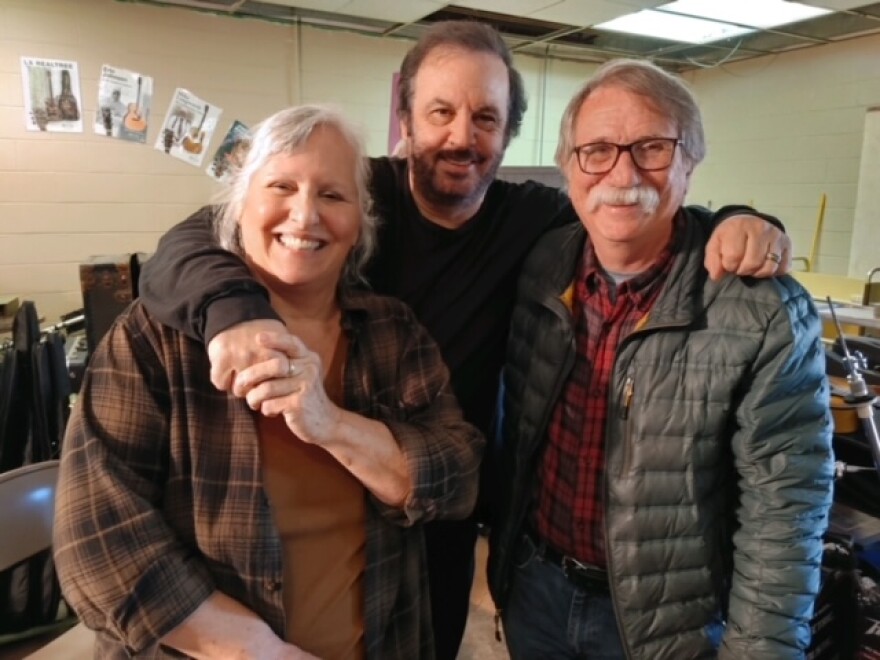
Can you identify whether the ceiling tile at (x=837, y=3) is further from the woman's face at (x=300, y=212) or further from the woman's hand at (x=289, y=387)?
the woman's hand at (x=289, y=387)

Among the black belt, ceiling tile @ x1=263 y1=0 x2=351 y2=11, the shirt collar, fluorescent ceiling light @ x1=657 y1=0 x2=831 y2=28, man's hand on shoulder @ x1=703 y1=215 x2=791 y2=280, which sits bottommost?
the black belt

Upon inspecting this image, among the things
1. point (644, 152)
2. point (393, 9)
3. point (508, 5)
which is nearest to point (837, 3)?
point (508, 5)

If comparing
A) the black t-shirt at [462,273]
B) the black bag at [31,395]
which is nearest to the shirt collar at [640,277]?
the black t-shirt at [462,273]

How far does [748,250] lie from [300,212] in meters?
0.78

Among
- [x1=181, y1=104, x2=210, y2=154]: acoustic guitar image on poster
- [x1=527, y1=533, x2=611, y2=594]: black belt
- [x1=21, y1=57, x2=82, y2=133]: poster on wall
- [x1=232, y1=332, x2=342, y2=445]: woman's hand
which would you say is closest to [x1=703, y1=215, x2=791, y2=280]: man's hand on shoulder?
[x1=527, y1=533, x2=611, y2=594]: black belt

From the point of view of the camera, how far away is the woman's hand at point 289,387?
3.08 feet

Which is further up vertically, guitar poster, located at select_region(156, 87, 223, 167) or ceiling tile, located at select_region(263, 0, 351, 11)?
ceiling tile, located at select_region(263, 0, 351, 11)

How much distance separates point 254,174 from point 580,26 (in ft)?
14.2

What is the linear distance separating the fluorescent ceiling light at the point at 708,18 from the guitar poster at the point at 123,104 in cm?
319

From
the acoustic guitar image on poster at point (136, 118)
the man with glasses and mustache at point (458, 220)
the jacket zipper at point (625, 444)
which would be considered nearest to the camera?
the jacket zipper at point (625, 444)

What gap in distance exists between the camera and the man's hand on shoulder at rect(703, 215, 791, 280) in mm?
1163

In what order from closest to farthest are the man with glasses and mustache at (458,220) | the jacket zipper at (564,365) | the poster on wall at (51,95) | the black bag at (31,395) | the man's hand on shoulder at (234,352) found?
the man's hand on shoulder at (234,352)
the jacket zipper at (564,365)
the man with glasses and mustache at (458,220)
the black bag at (31,395)
the poster on wall at (51,95)

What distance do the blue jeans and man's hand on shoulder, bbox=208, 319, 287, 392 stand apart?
0.79 meters

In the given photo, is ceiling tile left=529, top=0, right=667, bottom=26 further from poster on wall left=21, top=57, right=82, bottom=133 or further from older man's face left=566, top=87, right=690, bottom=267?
older man's face left=566, top=87, right=690, bottom=267
